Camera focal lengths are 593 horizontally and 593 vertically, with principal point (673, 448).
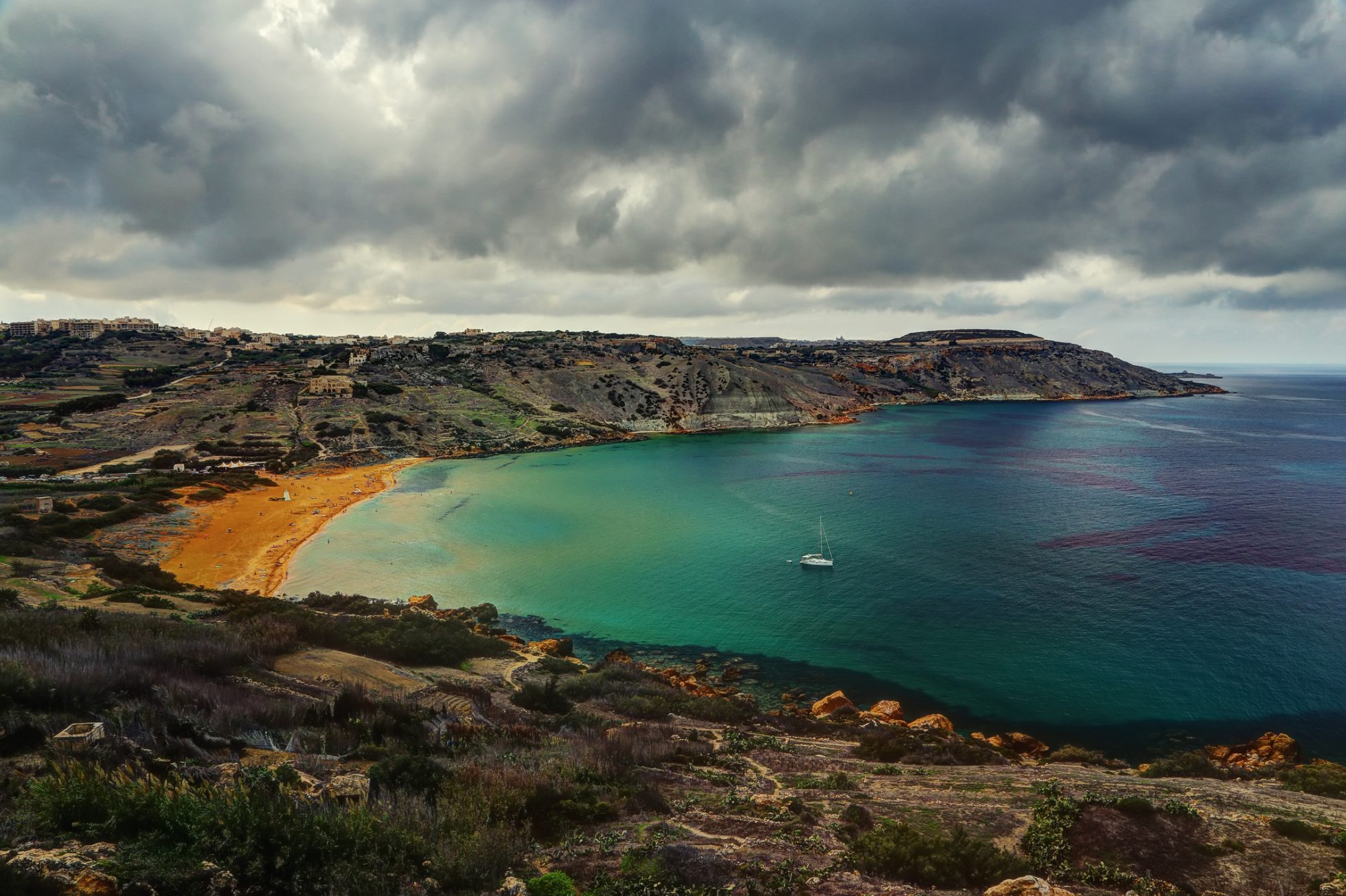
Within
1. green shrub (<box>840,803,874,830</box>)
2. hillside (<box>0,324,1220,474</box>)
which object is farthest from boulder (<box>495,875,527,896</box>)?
hillside (<box>0,324,1220,474</box>)

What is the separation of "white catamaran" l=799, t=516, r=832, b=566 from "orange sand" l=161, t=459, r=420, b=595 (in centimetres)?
2966

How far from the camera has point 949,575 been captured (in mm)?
35000

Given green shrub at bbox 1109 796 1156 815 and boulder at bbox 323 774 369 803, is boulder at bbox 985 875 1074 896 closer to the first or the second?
green shrub at bbox 1109 796 1156 815

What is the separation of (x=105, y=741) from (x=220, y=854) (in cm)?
383

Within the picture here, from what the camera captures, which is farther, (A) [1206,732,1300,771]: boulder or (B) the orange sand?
(B) the orange sand

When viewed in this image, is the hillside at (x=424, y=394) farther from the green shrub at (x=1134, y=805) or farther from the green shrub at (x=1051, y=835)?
the green shrub at (x=1134, y=805)

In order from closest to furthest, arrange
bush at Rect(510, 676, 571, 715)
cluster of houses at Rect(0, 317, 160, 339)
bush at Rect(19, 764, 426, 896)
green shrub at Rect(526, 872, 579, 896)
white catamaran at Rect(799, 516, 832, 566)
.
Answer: bush at Rect(19, 764, 426, 896)
green shrub at Rect(526, 872, 579, 896)
bush at Rect(510, 676, 571, 715)
white catamaran at Rect(799, 516, 832, 566)
cluster of houses at Rect(0, 317, 160, 339)

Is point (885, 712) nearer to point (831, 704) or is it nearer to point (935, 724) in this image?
point (935, 724)

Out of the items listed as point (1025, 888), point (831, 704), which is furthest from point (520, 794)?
point (831, 704)

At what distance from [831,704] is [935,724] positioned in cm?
347

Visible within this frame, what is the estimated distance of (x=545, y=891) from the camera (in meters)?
6.93

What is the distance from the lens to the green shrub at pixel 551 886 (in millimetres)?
6883

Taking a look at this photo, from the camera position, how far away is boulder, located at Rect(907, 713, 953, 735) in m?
19.8

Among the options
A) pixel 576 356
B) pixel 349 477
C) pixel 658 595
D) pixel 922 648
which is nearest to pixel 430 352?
pixel 576 356
